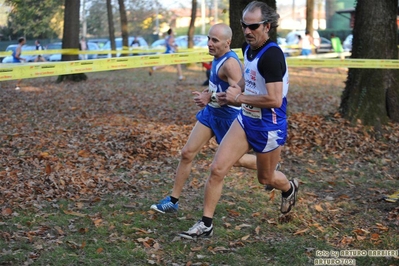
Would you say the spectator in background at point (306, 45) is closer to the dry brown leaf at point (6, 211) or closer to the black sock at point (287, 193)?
the black sock at point (287, 193)

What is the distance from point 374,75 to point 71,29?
47.9 feet

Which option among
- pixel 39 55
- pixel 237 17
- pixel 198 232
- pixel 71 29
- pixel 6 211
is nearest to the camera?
pixel 198 232

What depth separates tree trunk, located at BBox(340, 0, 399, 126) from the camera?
11398mm

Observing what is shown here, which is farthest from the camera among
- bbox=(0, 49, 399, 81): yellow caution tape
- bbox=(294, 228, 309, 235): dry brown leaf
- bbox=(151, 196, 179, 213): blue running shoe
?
bbox=(0, 49, 399, 81): yellow caution tape

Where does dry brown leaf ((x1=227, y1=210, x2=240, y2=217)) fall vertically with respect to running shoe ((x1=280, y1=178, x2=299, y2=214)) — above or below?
below

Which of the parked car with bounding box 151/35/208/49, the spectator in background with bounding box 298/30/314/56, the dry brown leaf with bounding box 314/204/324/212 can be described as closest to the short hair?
the dry brown leaf with bounding box 314/204/324/212

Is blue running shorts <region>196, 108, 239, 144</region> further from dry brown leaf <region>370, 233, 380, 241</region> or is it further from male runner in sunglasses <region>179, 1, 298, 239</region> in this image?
dry brown leaf <region>370, 233, 380, 241</region>

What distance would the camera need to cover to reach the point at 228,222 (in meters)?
6.77

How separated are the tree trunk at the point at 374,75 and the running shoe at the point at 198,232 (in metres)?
5.97

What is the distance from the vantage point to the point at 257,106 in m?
5.65

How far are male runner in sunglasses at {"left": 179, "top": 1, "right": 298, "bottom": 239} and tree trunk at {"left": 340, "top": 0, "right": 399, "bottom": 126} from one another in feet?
18.9

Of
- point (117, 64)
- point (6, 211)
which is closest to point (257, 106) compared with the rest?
point (6, 211)

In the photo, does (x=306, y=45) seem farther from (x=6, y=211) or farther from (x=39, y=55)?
(x=6, y=211)

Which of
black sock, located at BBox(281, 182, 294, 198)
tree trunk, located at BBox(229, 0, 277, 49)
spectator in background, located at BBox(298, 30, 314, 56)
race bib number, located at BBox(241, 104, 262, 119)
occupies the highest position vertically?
tree trunk, located at BBox(229, 0, 277, 49)
